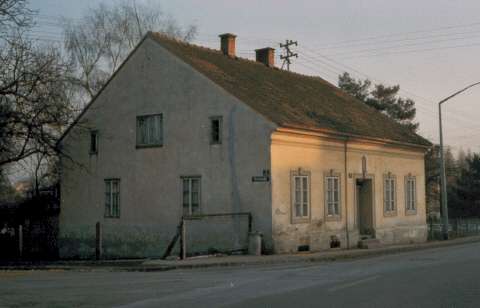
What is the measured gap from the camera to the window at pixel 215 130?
2742cm

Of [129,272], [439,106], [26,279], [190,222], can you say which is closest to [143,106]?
[190,222]

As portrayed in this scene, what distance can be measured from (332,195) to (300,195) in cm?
275

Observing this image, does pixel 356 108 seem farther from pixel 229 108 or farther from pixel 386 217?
pixel 229 108

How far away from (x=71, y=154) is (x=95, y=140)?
1.58 metres

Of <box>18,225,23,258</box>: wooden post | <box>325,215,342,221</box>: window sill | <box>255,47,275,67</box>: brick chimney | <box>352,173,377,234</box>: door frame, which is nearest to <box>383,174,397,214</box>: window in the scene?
<box>352,173,377,234</box>: door frame

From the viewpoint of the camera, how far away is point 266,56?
37438mm

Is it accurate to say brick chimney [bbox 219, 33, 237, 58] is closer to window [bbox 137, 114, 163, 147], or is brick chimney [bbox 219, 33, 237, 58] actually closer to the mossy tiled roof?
the mossy tiled roof

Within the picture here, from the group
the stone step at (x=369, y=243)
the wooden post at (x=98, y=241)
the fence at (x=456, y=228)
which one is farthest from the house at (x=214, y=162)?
the fence at (x=456, y=228)

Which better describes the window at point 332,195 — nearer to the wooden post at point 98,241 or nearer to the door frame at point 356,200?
the door frame at point 356,200

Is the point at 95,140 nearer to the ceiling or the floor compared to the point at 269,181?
nearer to the ceiling

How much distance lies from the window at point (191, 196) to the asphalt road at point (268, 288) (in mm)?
8483

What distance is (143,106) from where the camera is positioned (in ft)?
97.7

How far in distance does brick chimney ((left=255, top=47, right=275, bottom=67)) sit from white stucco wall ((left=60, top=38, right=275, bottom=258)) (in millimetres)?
9407

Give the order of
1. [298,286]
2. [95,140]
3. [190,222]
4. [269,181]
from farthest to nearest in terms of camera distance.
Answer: [95,140], [190,222], [269,181], [298,286]
